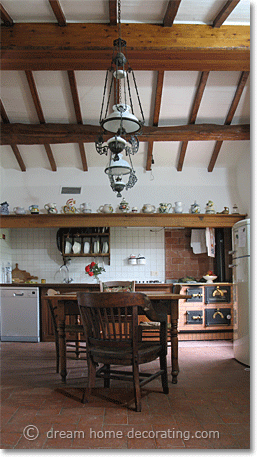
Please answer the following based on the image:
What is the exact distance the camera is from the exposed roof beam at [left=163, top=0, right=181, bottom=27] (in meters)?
4.00

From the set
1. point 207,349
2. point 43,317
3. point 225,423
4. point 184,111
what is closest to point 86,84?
point 184,111

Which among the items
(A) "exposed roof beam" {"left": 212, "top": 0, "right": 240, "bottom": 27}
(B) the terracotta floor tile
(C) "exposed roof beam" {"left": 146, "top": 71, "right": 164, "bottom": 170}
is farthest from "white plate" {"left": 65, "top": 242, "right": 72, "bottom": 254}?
(A) "exposed roof beam" {"left": 212, "top": 0, "right": 240, "bottom": 27}

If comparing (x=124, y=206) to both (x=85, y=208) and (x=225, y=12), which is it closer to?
(x=85, y=208)

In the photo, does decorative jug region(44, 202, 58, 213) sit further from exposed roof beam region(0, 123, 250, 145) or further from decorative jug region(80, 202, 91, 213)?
exposed roof beam region(0, 123, 250, 145)

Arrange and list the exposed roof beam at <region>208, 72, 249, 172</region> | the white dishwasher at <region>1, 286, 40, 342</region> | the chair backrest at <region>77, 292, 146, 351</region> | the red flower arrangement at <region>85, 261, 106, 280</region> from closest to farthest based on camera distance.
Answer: the chair backrest at <region>77, 292, 146, 351</region> < the red flower arrangement at <region>85, 261, 106, 280</region> < the exposed roof beam at <region>208, 72, 249, 172</region> < the white dishwasher at <region>1, 286, 40, 342</region>

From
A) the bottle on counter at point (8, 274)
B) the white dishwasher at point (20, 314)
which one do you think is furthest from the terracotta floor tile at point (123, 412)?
the bottle on counter at point (8, 274)

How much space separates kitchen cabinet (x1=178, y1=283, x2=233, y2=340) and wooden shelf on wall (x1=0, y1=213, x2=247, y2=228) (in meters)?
1.15

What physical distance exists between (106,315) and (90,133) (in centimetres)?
437

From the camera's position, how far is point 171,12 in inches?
161

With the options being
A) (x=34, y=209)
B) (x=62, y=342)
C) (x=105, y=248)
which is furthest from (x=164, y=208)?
(x=62, y=342)

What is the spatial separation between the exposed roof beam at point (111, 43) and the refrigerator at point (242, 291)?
215cm

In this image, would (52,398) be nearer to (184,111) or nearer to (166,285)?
(166,285)

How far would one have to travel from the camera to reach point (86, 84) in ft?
18.7

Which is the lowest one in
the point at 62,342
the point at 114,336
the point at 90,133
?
the point at 62,342
